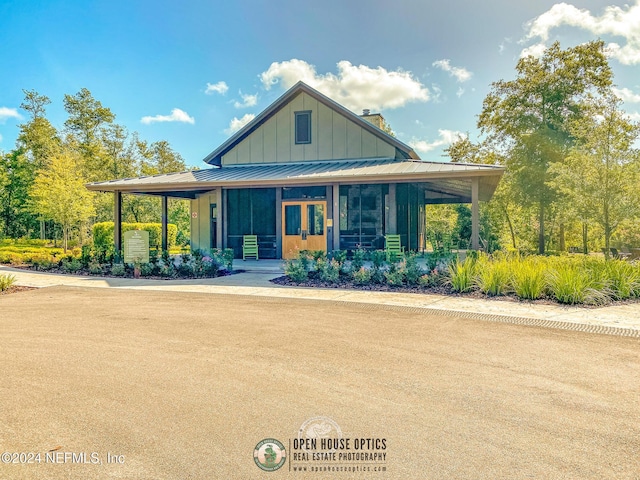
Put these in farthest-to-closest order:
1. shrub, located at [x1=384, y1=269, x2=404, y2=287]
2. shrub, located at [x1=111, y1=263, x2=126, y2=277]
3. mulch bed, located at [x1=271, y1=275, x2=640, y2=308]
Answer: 1. shrub, located at [x1=111, y1=263, x2=126, y2=277]
2. shrub, located at [x1=384, y1=269, x2=404, y2=287]
3. mulch bed, located at [x1=271, y1=275, x2=640, y2=308]

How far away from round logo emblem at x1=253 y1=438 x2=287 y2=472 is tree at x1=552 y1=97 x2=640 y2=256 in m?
10.2

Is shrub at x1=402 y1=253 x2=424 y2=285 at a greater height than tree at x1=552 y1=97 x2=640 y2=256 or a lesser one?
lesser

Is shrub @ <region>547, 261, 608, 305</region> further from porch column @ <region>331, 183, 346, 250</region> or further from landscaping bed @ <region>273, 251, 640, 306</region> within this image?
porch column @ <region>331, 183, 346, 250</region>

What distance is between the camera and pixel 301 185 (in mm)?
13578

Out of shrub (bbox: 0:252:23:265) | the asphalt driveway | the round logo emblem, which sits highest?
shrub (bbox: 0:252:23:265)

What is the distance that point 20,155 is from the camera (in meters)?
26.1

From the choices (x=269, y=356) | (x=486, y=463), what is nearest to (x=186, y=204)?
(x=269, y=356)

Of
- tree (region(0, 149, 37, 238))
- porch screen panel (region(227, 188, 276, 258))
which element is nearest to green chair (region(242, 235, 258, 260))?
porch screen panel (region(227, 188, 276, 258))

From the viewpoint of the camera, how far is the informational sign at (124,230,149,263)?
1178 centimetres

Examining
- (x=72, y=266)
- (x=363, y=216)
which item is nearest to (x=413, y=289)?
(x=363, y=216)

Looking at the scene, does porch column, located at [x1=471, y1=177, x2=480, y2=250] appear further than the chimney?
No

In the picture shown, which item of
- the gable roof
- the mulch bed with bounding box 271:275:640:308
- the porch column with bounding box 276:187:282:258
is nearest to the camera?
the mulch bed with bounding box 271:275:640:308

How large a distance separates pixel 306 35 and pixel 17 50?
40.8 feet

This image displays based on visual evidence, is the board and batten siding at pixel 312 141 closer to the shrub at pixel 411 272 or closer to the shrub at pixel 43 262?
the shrub at pixel 411 272
